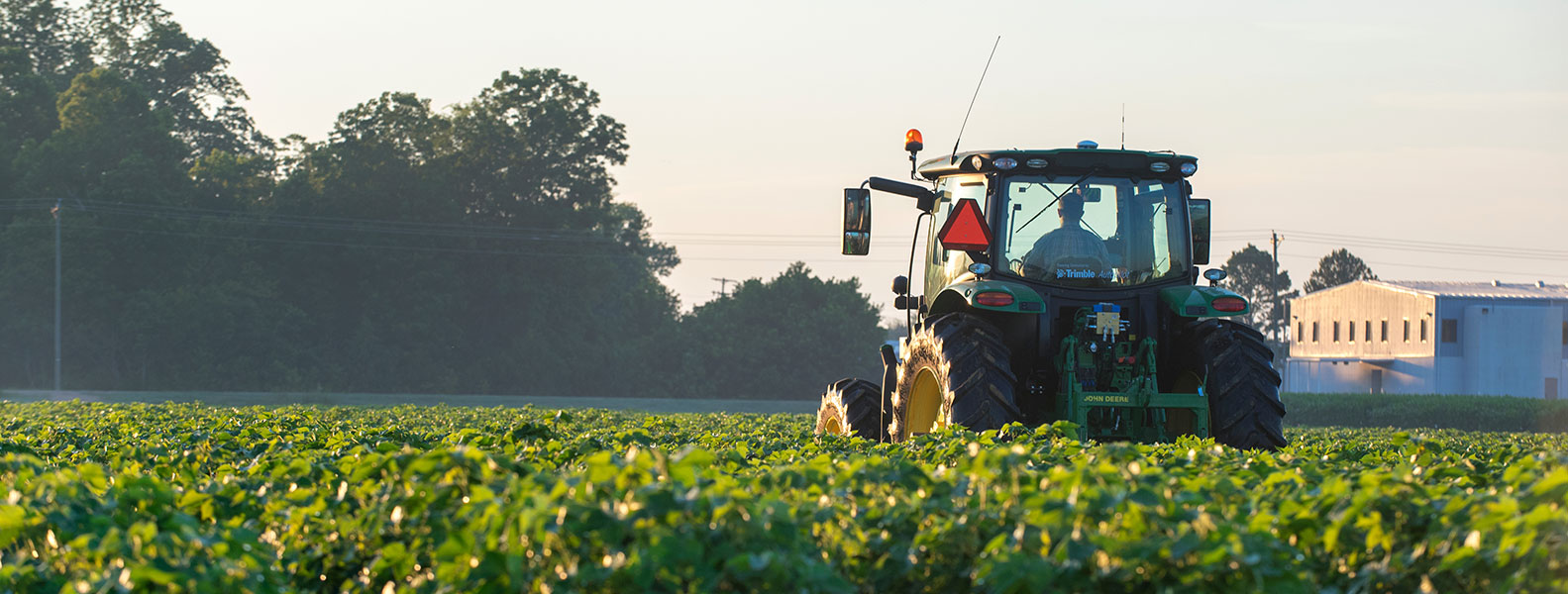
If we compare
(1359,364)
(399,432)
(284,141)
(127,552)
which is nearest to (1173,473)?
(127,552)

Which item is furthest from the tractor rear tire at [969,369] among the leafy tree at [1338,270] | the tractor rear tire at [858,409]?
the leafy tree at [1338,270]

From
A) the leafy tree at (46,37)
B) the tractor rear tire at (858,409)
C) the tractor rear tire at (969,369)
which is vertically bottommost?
the tractor rear tire at (858,409)

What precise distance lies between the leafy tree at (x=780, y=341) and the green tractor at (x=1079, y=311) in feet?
186

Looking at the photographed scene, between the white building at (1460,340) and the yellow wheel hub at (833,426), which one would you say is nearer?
the yellow wheel hub at (833,426)

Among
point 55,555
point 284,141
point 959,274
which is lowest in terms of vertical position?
point 55,555

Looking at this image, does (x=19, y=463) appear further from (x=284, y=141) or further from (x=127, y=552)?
(x=284, y=141)

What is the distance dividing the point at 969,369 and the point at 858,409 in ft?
9.43

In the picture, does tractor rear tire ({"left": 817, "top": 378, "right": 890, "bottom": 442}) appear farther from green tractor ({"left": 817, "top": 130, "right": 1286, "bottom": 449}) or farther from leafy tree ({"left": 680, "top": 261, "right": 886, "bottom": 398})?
leafy tree ({"left": 680, "top": 261, "right": 886, "bottom": 398})

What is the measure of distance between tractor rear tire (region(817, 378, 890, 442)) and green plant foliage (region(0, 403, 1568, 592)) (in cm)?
635

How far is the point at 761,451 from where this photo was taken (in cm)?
997

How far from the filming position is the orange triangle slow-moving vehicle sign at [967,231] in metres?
11.2

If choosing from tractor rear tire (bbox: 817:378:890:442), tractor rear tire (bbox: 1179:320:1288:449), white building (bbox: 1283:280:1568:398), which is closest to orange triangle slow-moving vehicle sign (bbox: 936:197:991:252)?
tractor rear tire (bbox: 1179:320:1288:449)

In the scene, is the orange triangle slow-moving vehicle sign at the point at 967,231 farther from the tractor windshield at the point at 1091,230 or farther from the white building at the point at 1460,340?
the white building at the point at 1460,340

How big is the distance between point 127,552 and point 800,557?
216cm
